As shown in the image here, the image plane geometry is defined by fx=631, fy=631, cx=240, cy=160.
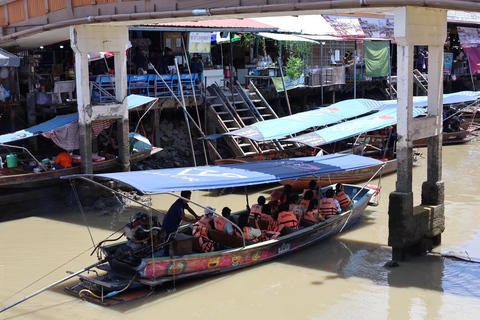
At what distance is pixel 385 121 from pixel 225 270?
7.90 m

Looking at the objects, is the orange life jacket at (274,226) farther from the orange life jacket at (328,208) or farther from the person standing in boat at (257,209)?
the orange life jacket at (328,208)

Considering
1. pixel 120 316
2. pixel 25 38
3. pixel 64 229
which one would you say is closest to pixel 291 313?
pixel 120 316

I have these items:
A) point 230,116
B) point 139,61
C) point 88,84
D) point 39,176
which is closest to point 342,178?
point 230,116

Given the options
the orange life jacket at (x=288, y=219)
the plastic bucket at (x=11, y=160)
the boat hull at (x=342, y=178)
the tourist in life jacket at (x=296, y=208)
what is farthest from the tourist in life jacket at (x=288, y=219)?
the plastic bucket at (x=11, y=160)

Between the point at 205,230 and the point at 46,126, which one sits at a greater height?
the point at 46,126

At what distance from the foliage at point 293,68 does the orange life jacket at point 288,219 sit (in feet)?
38.6

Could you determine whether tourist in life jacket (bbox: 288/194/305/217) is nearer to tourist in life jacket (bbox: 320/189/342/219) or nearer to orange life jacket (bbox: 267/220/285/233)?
tourist in life jacket (bbox: 320/189/342/219)

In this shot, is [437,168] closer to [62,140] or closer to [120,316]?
[120,316]

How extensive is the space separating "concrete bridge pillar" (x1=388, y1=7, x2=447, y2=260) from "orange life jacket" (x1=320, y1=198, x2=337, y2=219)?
1533 mm

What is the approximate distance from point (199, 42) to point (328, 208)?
9237mm

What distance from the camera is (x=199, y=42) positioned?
1977 cm

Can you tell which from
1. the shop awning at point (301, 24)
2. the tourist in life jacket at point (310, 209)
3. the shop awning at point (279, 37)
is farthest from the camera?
the shop awning at point (301, 24)

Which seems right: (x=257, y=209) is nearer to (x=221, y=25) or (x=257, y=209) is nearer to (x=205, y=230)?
(x=205, y=230)

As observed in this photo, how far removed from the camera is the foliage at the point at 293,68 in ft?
74.1
